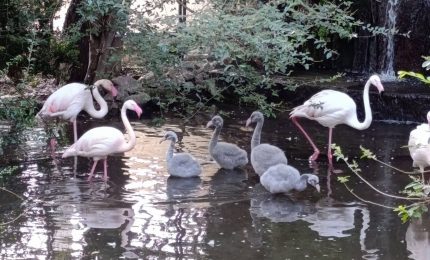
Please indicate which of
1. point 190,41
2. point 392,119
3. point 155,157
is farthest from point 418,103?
point 190,41

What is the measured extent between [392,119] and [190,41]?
5658mm

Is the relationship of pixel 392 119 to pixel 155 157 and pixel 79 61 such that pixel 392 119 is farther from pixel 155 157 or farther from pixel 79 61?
pixel 79 61

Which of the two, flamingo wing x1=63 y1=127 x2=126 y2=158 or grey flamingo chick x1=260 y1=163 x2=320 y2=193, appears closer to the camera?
grey flamingo chick x1=260 y1=163 x2=320 y2=193

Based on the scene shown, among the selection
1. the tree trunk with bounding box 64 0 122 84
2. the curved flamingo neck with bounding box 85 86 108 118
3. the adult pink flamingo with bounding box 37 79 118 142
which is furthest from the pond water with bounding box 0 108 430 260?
the tree trunk with bounding box 64 0 122 84

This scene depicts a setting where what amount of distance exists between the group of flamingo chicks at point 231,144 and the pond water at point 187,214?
0.44 feet

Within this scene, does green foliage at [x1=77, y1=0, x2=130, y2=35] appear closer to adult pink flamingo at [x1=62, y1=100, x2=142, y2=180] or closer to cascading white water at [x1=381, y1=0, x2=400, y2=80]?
adult pink flamingo at [x1=62, y1=100, x2=142, y2=180]

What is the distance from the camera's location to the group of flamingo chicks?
637 centimetres

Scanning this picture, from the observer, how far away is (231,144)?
24.4 feet

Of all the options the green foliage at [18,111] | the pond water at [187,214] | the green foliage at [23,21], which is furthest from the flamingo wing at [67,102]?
the green foliage at [18,111]

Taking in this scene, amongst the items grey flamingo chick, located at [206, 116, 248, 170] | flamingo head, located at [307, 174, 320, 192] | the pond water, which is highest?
grey flamingo chick, located at [206, 116, 248, 170]

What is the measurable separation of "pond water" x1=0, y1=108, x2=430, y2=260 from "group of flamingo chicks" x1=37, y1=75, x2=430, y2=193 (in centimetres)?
13

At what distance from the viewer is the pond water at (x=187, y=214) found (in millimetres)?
4828

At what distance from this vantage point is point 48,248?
477 centimetres

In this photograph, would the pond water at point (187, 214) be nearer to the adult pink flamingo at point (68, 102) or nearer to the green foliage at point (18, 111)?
the green foliage at point (18, 111)
